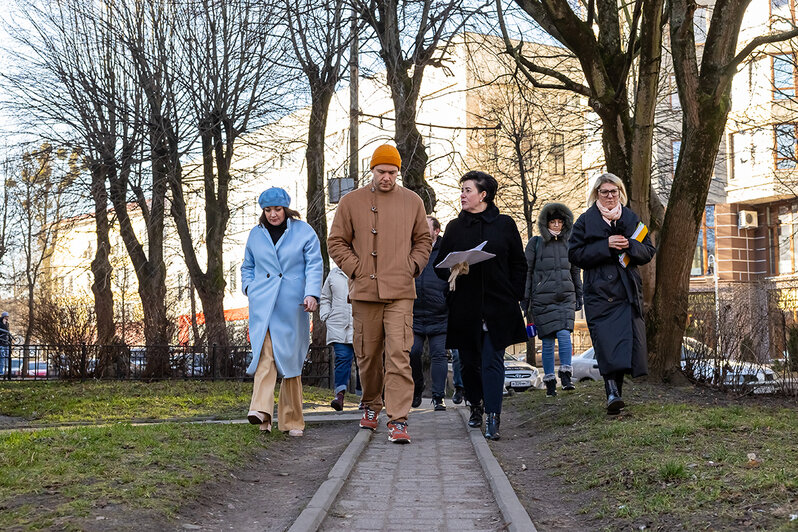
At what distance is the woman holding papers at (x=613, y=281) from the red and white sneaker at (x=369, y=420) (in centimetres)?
215

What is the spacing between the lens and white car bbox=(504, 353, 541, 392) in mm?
23625

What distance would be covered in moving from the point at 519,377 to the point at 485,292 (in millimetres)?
15909

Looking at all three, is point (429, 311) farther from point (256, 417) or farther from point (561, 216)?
point (256, 417)

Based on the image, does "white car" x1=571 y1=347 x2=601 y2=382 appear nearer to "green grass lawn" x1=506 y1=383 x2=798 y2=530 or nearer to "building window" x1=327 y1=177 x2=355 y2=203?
"building window" x1=327 y1=177 x2=355 y2=203

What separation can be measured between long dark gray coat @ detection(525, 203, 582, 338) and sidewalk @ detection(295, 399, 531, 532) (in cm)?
303

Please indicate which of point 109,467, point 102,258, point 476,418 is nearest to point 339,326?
point 476,418

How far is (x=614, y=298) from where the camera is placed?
821 cm

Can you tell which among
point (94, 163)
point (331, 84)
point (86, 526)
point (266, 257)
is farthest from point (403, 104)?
point (86, 526)

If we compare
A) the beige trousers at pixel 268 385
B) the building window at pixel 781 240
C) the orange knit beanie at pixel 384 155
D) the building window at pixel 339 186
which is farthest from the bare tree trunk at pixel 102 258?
the building window at pixel 781 240

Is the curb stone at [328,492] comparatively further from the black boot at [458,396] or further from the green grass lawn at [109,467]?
the black boot at [458,396]

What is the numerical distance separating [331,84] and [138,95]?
515cm

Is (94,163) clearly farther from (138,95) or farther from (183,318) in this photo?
(183,318)

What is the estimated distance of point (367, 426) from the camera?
341 inches

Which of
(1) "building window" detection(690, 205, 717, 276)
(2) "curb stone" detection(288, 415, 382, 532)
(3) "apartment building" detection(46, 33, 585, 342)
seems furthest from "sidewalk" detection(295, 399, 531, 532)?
(1) "building window" detection(690, 205, 717, 276)
